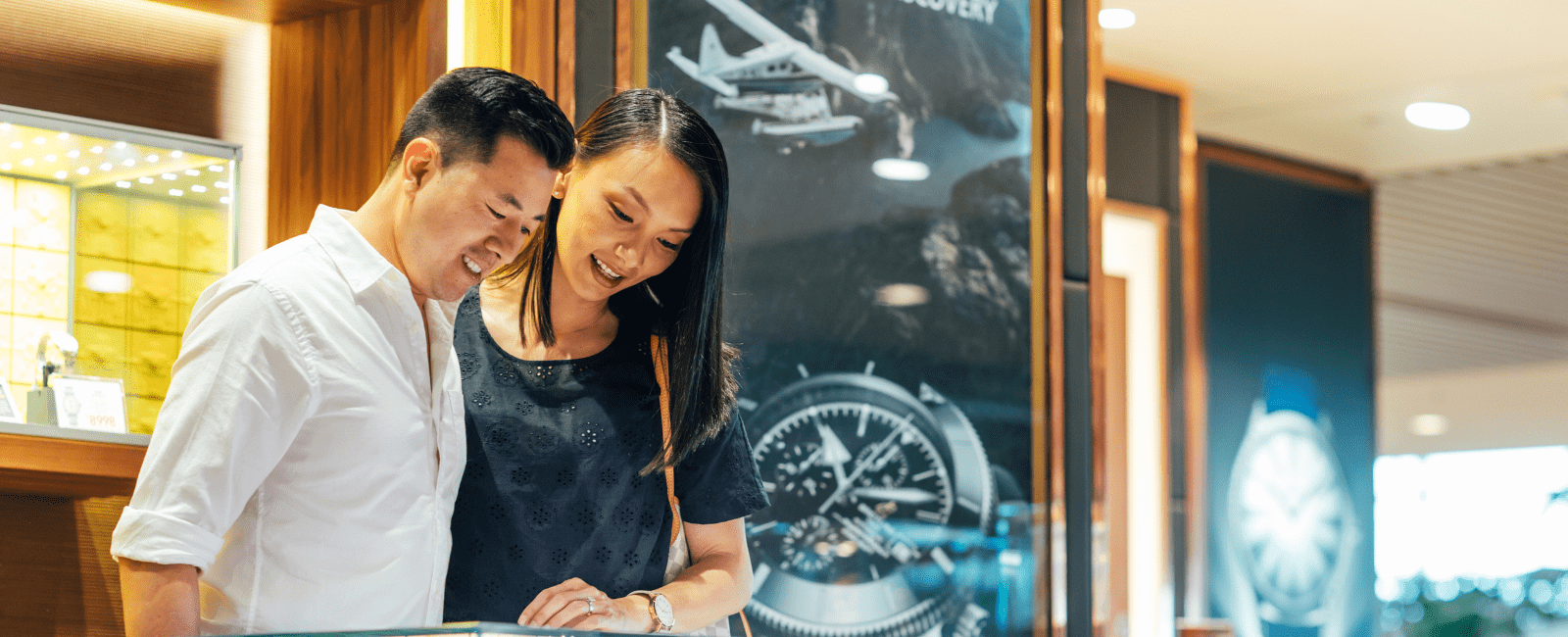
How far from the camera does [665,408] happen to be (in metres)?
1.87

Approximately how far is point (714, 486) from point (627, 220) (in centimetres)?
34

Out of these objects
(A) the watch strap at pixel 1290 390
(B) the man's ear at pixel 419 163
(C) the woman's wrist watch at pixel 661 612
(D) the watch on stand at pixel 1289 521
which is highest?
(B) the man's ear at pixel 419 163

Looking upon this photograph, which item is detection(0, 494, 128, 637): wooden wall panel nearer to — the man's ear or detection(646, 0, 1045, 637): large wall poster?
the man's ear

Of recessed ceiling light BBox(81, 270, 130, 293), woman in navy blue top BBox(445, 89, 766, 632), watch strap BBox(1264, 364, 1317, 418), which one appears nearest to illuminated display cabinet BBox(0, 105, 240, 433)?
recessed ceiling light BBox(81, 270, 130, 293)

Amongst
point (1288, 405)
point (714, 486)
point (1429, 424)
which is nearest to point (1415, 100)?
point (1288, 405)

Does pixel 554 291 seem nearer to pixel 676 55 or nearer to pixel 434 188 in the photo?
pixel 434 188

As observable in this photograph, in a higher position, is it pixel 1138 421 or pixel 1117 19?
pixel 1117 19

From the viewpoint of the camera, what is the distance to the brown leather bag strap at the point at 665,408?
1.87 m

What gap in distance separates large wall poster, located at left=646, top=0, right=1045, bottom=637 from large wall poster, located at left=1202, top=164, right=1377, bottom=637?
9.18 feet

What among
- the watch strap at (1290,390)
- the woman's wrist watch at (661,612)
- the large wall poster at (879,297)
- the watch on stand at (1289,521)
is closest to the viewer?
the woman's wrist watch at (661,612)

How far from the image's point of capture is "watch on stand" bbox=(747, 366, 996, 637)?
316cm

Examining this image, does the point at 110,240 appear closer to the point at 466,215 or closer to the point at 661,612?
the point at 466,215

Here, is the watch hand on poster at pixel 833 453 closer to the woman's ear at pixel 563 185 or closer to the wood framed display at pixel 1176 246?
the woman's ear at pixel 563 185

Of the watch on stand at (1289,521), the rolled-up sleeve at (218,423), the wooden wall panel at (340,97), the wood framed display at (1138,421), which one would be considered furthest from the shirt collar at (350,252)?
the watch on stand at (1289,521)
